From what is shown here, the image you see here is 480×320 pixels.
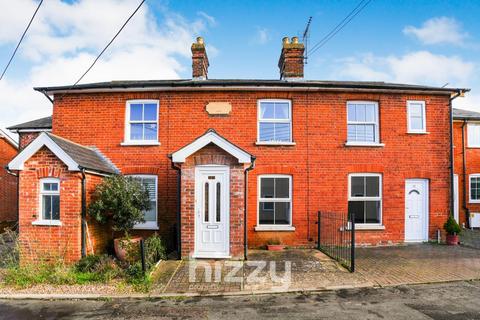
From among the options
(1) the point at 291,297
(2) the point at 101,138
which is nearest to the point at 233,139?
(2) the point at 101,138

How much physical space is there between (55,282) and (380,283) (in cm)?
771

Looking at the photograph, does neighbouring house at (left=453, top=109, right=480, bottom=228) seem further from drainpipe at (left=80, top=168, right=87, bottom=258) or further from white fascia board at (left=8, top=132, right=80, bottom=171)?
white fascia board at (left=8, top=132, right=80, bottom=171)

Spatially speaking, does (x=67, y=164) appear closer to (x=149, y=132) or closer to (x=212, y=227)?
(x=149, y=132)

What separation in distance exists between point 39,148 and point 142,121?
144 inches

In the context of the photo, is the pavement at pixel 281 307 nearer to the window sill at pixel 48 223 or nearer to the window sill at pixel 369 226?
the window sill at pixel 48 223

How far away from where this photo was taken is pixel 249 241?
10.5 m

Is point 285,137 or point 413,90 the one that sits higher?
point 413,90

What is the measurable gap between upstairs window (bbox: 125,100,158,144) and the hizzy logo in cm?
528

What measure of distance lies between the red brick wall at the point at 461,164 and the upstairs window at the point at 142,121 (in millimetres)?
15702

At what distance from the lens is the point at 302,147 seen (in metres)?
10.9

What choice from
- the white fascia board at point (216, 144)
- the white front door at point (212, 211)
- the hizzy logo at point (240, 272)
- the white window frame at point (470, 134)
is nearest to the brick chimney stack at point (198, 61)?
the white fascia board at point (216, 144)

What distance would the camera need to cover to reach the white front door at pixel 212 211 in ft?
28.3

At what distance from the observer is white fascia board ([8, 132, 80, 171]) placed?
318 inches

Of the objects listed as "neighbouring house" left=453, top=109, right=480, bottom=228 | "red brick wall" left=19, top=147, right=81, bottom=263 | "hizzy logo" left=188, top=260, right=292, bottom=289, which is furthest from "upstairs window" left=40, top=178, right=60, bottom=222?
"neighbouring house" left=453, top=109, right=480, bottom=228
